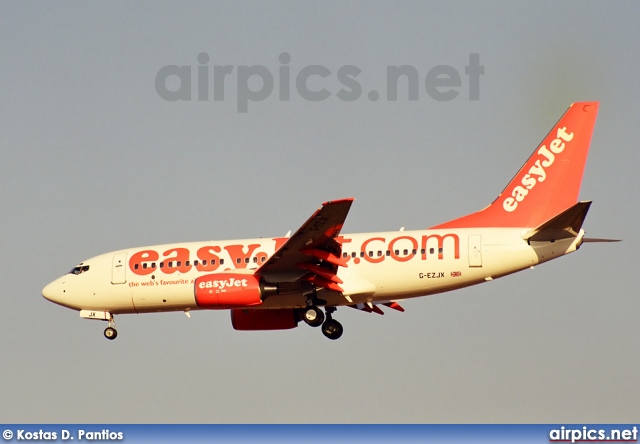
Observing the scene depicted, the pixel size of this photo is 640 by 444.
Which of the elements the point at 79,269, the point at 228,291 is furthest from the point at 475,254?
the point at 79,269

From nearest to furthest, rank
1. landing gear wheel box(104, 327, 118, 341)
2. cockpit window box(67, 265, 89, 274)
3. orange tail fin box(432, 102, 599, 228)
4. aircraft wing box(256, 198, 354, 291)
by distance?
aircraft wing box(256, 198, 354, 291), orange tail fin box(432, 102, 599, 228), landing gear wheel box(104, 327, 118, 341), cockpit window box(67, 265, 89, 274)

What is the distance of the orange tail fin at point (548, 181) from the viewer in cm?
4556

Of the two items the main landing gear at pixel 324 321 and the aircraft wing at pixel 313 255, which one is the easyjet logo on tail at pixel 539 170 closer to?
the aircraft wing at pixel 313 255

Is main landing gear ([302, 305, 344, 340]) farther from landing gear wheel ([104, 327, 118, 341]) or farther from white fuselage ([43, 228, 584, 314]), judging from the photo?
landing gear wheel ([104, 327, 118, 341])

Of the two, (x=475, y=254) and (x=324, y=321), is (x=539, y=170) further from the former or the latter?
(x=324, y=321)

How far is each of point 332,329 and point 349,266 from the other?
2.90 meters

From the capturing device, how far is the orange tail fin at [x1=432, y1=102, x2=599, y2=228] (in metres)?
45.6

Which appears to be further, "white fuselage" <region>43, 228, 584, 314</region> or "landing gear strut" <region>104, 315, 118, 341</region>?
"landing gear strut" <region>104, 315, 118, 341</region>

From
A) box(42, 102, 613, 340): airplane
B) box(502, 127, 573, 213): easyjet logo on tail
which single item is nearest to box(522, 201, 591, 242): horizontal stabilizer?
box(42, 102, 613, 340): airplane

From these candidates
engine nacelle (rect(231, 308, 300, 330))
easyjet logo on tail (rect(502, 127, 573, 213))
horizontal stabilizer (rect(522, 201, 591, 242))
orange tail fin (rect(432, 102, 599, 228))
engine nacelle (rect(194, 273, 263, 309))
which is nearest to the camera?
horizontal stabilizer (rect(522, 201, 591, 242))

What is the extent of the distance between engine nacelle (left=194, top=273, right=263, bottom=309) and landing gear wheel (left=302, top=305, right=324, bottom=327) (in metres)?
2.37

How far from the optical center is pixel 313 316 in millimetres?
46062

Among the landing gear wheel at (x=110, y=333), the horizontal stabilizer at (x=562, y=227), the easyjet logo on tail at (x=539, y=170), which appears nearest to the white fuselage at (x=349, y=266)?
the horizontal stabilizer at (x=562, y=227)

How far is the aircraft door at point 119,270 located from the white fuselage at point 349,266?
4 centimetres
